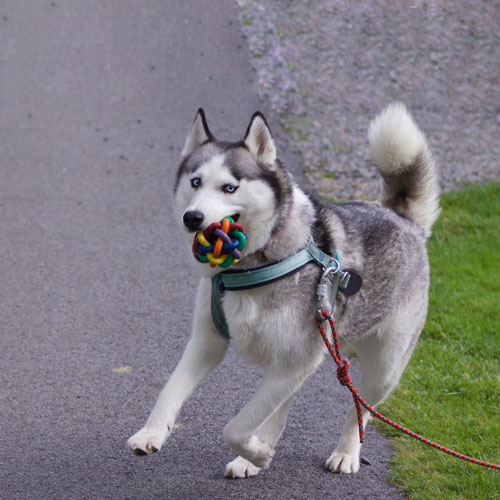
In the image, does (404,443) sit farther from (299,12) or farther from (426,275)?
(299,12)

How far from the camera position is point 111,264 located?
6426 mm

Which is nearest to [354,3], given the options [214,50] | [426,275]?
[214,50]

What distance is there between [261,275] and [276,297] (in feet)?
0.38

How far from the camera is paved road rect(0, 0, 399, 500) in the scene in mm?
3658

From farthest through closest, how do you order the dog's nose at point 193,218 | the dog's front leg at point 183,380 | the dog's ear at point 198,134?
1. the dog's ear at point 198,134
2. the dog's front leg at point 183,380
3. the dog's nose at point 193,218

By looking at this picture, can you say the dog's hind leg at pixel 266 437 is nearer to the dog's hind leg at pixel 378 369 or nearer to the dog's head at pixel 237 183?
the dog's hind leg at pixel 378 369

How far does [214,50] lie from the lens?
11.5 metres

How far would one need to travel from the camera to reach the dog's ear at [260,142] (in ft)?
10.5

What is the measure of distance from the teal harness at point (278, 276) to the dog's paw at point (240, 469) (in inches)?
29.1

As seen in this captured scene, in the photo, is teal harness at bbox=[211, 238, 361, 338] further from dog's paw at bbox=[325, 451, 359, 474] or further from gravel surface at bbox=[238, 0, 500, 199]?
gravel surface at bbox=[238, 0, 500, 199]

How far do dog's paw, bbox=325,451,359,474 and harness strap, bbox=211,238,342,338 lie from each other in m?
0.96

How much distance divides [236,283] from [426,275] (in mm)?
1245

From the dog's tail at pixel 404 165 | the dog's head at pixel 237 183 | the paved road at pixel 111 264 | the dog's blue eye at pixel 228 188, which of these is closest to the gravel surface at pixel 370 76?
the paved road at pixel 111 264

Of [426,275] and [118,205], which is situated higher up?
[426,275]
